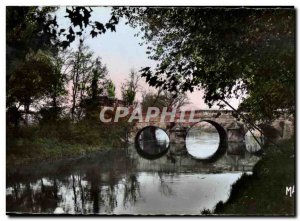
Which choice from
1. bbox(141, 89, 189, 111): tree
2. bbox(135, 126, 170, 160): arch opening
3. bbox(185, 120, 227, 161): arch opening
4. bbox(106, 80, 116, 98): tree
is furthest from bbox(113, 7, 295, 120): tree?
bbox(135, 126, 170, 160): arch opening

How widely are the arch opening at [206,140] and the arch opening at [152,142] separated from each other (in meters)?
0.26

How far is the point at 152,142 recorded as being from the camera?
582cm

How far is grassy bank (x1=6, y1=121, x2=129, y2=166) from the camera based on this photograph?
5.77 m

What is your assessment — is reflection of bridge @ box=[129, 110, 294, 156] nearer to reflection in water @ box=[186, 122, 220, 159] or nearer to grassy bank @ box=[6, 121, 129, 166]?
reflection in water @ box=[186, 122, 220, 159]

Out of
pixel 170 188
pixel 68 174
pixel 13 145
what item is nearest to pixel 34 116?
pixel 13 145

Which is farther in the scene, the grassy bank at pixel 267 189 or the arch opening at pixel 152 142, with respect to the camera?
the arch opening at pixel 152 142

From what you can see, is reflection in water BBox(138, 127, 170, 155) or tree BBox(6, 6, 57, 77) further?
reflection in water BBox(138, 127, 170, 155)

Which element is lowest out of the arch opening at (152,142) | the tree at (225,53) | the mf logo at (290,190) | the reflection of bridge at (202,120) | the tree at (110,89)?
the mf logo at (290,190)

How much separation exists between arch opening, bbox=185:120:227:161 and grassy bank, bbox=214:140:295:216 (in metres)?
0.41

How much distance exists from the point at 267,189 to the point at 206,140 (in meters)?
0.84

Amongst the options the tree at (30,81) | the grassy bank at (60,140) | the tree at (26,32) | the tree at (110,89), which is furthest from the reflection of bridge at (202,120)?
the tree at (26,32)

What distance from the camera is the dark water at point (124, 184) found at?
5.65 m

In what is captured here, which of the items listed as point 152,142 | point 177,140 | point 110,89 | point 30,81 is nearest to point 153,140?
point 152,142

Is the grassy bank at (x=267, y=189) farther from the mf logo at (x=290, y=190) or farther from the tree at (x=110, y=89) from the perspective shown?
the tree at (x=110, y=89)
